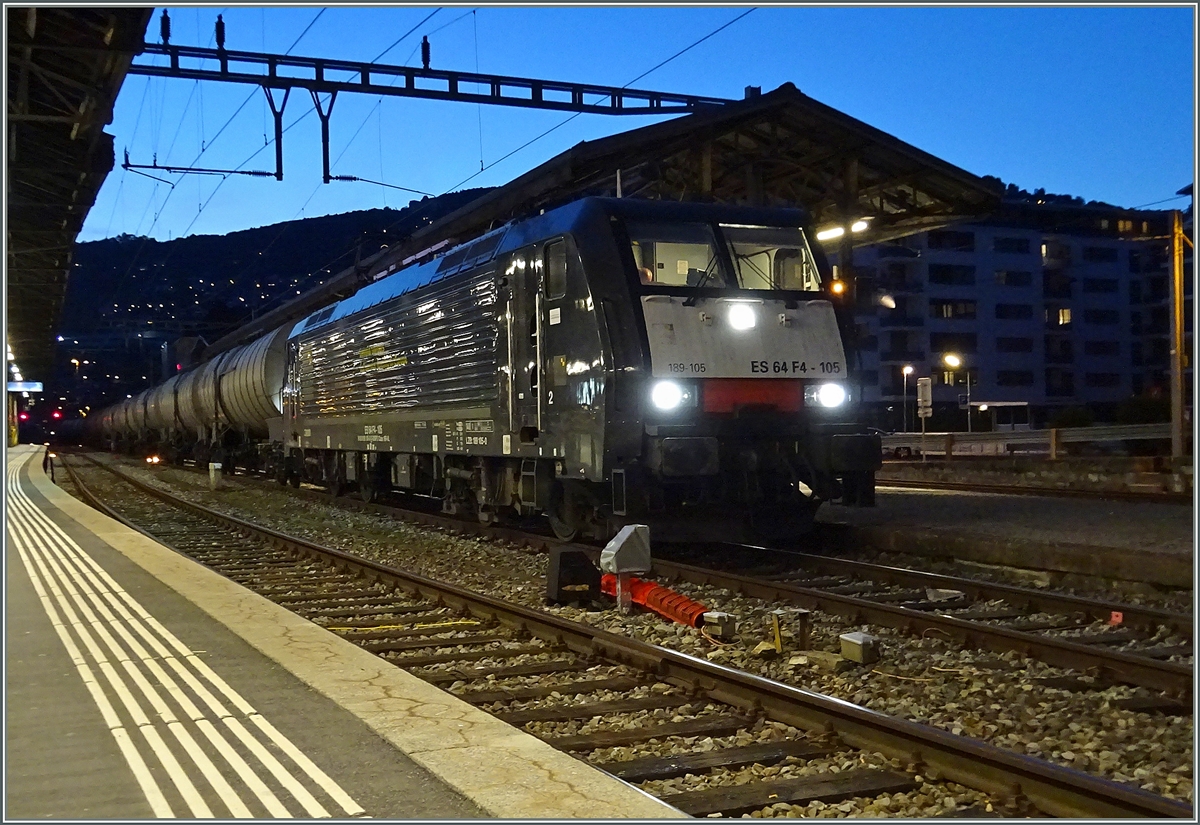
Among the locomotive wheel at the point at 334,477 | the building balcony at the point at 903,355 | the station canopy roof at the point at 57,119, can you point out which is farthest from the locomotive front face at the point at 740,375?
the building balcony at the point at 903,355

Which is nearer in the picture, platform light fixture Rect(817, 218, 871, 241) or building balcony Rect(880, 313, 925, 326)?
platform light fixture Rect(817, 218, 871, 241)

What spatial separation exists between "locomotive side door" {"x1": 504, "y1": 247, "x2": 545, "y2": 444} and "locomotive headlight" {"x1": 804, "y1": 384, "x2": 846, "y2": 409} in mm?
2752

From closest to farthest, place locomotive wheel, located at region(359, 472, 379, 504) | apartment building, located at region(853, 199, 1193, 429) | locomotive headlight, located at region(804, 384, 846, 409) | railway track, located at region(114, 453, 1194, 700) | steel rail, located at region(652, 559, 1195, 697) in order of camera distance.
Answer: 1. steel rail, located at region(652, 559, 1195, 697)
2. railway track, located at region(114, 453, 1194, 700)
3. locomotive headlight, located at region(804, 384, 846, 409)
4. locomotive wheel, located at region(359, 472, 379, 504)
5. apartment building, located at region(853, 199, 1193, 429)

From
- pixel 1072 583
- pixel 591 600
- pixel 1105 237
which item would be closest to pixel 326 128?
pixel 591 600

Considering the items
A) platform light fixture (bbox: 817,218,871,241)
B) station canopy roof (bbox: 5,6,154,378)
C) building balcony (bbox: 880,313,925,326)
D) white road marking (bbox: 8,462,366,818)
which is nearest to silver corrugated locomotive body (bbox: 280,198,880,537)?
white road marking (bbox: 8,462,366,818)

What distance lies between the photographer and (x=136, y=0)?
434 inches

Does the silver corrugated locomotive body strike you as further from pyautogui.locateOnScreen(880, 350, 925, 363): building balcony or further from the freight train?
pyautogui.locateOnScreen(880, 350, 925, 363): building balcony

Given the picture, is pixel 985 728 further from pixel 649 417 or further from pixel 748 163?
pixel 748 163

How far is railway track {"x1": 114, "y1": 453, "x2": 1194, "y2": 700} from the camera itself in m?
6.23

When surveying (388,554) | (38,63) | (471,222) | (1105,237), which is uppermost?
(1105,237)

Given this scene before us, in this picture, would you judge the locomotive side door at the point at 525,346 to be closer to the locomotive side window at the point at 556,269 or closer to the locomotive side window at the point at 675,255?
the locomotive side window at the point at 556,269

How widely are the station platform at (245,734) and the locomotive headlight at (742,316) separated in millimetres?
5036

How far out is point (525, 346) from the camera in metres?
11.6

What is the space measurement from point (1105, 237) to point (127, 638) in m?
62.1
